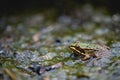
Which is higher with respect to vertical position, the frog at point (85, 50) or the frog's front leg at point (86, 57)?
the frog at point (85, 50)

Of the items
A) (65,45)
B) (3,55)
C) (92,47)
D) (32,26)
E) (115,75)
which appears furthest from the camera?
(32,26)

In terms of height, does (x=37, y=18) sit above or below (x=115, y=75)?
above

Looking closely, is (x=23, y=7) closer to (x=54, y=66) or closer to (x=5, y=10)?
(x=5, y=10)

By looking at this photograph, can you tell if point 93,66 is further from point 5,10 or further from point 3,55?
point 5,10

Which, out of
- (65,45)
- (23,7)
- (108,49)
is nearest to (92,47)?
(108,49)

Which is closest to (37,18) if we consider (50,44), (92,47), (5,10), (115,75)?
(5,10)

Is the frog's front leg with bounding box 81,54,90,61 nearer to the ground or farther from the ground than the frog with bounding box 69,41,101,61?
nearer to the ground

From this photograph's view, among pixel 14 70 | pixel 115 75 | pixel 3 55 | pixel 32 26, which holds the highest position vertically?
pixel 32 26

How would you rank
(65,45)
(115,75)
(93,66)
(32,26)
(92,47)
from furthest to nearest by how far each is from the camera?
(32,26) → (65,45) → (92,47) → (93,66) → (115,75)

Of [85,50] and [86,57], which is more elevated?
[85,50]

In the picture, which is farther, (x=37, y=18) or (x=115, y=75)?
(x=37, y=18)
